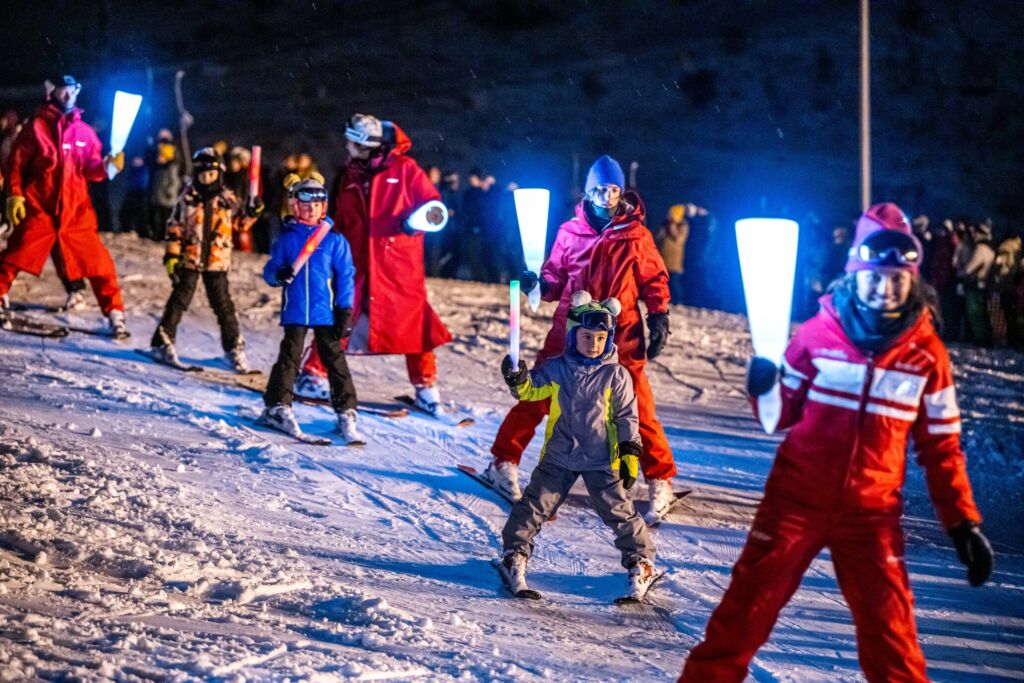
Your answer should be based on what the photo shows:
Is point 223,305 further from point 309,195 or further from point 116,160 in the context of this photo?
point 309,195

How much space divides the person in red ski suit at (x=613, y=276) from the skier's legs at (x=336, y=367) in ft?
4.52

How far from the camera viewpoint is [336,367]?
24.9 feet

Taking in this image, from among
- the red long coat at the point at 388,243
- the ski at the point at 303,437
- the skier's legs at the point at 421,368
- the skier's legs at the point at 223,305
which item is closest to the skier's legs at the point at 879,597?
the ski at the point at 303,437

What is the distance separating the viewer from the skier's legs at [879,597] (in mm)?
3844

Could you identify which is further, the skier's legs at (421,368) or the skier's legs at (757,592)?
the skier's legs at (421,368)

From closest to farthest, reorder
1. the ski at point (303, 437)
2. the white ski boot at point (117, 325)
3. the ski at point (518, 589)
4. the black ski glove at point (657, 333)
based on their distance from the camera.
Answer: the ski at point (518, 589)
the black ski glove at point (657, 333)
the ski at point (303, 437)
the white ski boot at point (117, 325)

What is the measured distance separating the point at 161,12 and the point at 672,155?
52.9 ft

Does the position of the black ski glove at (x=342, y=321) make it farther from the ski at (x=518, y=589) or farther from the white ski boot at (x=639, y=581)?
the white ski boot at (x=639, y=581)

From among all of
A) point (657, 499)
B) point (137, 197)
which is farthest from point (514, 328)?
point (137, 197)

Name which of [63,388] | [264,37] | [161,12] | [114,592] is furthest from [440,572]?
[161,12]

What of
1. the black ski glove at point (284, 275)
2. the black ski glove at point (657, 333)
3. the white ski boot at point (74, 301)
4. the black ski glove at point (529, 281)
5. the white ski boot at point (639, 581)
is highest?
the black ski glove at point (529, 281)

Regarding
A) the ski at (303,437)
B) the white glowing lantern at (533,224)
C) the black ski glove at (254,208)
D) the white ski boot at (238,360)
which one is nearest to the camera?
the white glowing lantern at (533,224)

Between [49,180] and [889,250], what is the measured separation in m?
6.90

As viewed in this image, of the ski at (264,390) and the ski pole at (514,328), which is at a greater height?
the ski pole at (514,328)
